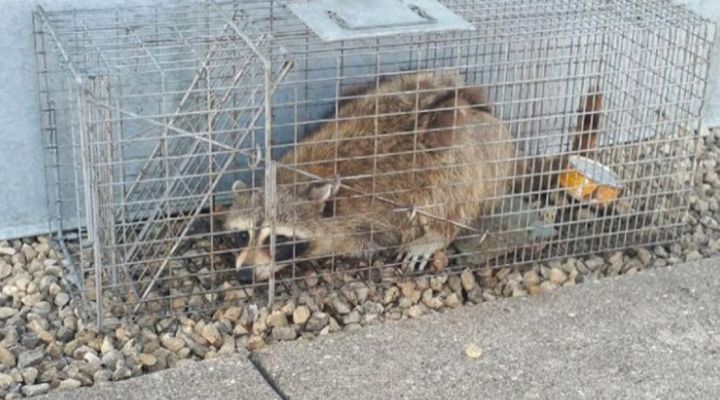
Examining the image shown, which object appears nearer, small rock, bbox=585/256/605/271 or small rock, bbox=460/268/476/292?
small rock, bbox=460/268/476/292

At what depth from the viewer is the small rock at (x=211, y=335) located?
459 centimetres

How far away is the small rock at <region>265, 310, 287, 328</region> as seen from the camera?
470cm

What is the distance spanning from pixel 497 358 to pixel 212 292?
1.15m

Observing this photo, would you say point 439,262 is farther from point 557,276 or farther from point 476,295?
point 557,276

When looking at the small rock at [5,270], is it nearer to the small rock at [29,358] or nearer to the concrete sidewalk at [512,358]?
the small rock at [29,358]

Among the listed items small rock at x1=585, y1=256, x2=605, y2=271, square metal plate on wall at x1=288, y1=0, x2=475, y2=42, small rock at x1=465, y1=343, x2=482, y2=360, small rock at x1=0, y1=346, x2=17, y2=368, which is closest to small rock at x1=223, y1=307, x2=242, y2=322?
small rock at x1=0, y1=346, x2=17, y2=368

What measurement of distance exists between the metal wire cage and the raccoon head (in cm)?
1

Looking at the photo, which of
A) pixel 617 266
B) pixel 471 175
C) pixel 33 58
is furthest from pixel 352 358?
pixel 33 58

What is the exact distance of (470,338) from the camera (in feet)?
14.9

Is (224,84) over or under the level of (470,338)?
over

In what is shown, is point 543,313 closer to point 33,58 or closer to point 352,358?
point 352,358

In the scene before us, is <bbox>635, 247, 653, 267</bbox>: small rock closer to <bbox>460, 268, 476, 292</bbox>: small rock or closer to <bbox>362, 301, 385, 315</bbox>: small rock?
<bbox>460, 268, 476, 292</bbox>: small rock

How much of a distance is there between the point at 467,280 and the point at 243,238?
38.5 inches

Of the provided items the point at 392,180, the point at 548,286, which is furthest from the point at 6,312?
the point at 548,286
